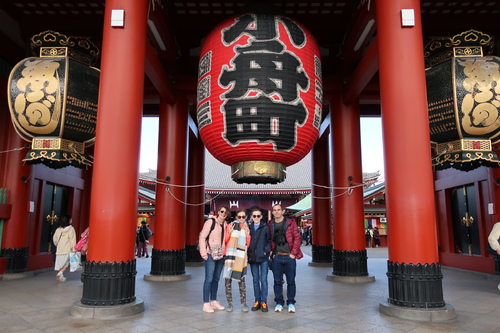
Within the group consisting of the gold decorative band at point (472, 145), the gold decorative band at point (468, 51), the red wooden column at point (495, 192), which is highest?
the gold decorative band at point (468, 51)

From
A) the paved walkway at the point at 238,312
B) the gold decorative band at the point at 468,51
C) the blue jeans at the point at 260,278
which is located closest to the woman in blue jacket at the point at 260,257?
the blue jeans at the point at 260,278

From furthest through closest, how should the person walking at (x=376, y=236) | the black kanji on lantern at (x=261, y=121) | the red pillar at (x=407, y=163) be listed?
the person walking at (x=376, y=236) → the black kanji on lantern at (x=261, y=121) → the red pillar at (x=407, y=163)

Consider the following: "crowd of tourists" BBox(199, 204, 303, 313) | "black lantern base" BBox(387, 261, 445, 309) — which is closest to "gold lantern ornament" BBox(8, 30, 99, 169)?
"crowd of tourists" BBox(199, 204, 303, 313)

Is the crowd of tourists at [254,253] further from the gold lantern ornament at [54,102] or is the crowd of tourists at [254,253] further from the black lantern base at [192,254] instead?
the black lantern base at [192,254]

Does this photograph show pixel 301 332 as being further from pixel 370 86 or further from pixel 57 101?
pixel 370 86

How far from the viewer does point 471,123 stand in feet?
20.2

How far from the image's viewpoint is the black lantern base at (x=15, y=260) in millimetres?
9090

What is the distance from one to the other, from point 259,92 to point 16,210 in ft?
24.1

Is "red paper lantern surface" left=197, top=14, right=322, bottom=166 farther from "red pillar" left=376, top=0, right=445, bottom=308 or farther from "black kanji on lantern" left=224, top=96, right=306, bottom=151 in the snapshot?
"red pillar" left=376, top=0, right=445, bottom=308

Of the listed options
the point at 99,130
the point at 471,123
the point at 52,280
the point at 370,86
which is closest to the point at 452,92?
the point at 471,123

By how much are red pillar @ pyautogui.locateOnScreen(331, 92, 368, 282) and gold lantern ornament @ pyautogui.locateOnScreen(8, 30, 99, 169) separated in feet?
19.5

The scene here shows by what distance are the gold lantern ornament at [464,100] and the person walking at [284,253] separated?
3017mm

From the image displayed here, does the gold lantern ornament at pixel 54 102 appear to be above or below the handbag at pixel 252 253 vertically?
above

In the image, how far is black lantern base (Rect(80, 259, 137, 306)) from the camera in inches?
215
